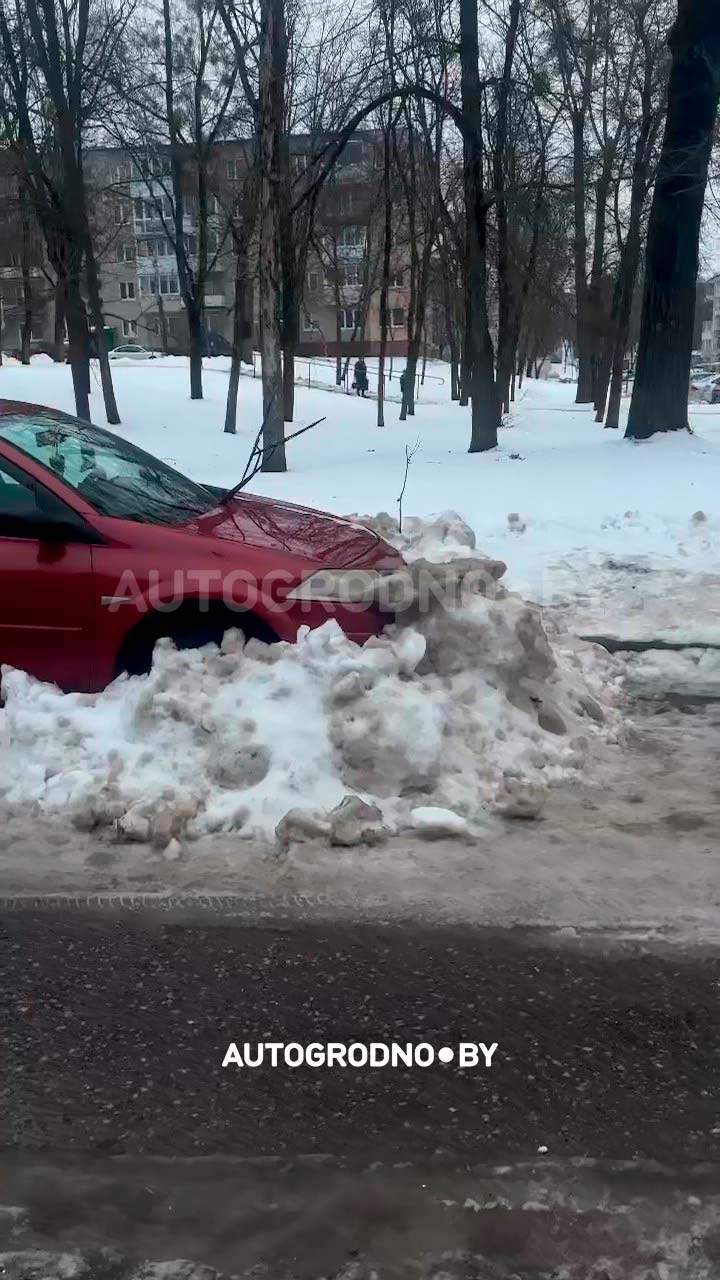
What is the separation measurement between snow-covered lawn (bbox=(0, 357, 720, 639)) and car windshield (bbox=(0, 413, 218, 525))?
335cm

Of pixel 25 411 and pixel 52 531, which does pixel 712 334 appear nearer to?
pixel 25 411

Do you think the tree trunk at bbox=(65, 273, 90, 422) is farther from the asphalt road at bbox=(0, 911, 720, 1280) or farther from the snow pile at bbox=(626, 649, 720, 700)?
the asphalt road at bbox=(0, 911, 720, 1280)

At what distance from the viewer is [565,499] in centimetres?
1259

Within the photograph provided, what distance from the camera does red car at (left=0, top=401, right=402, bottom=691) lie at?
530 centimetres

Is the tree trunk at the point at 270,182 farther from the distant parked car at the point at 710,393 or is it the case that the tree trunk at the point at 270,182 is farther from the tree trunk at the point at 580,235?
the distant parked car at the point at 710,393

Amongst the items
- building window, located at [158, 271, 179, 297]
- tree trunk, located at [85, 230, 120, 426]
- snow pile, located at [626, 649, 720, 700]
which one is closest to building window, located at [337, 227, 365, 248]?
tree trunk, located at [85, 230, 120, 426]

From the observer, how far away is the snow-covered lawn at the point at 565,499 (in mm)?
9016

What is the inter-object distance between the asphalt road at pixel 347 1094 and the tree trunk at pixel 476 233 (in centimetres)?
1744

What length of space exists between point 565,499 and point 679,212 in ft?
19.5

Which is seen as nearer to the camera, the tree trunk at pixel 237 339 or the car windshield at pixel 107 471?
the car windshield at pixel 107 471

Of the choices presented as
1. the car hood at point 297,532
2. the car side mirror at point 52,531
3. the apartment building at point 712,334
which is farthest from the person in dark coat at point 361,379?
the apartment building at point 712,334

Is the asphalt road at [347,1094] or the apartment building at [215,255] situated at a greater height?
the apartment building at [215,255]

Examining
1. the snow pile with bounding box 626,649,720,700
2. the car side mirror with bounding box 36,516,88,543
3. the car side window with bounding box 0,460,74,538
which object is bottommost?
the snow pile with bounding box 626,649,720,700

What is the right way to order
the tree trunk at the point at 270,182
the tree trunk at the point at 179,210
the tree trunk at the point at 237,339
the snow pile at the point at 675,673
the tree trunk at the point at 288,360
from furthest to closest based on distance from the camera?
the tree trunk at the point at 179,210, the tree trunk at the point at 288,360, the tree trunk at the point at 237,339, the tree trunk at the point at 270,182, the snow pile at the point at 675,673
